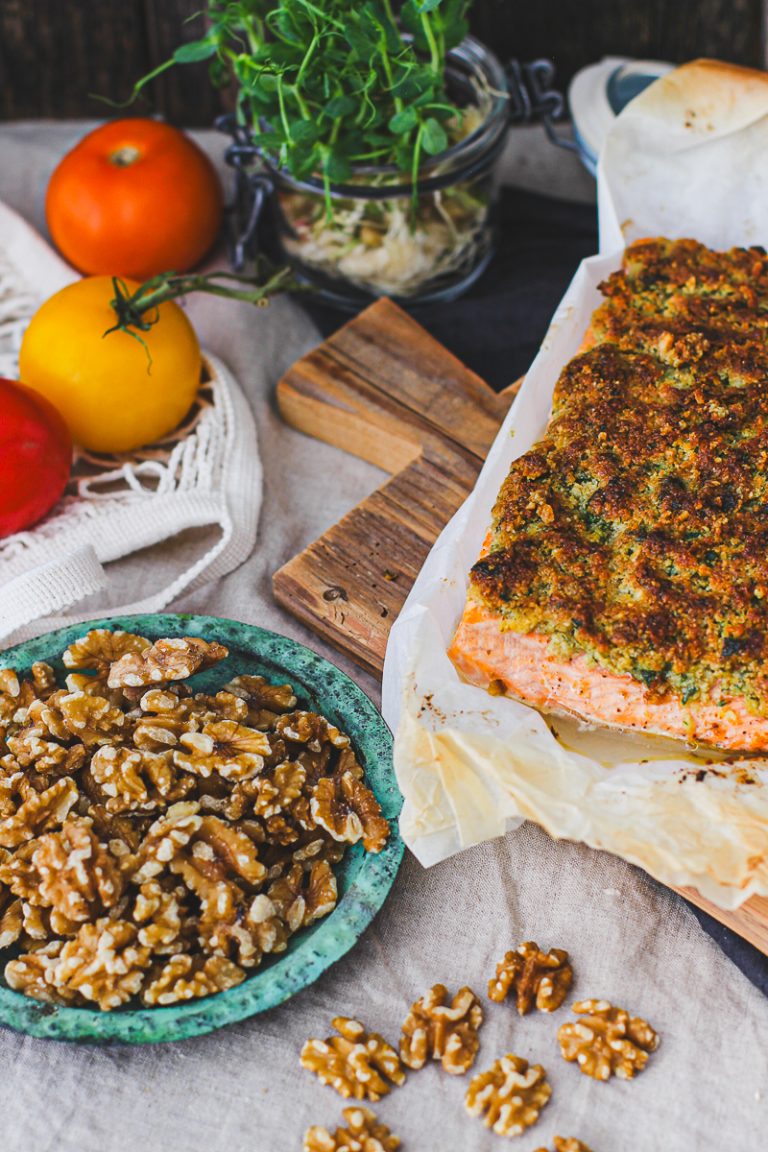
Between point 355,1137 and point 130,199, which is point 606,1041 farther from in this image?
point 130,199

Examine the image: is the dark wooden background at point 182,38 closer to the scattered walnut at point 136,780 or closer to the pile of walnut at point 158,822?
the pile of walnut at point 158,822

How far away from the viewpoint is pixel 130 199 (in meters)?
2.81

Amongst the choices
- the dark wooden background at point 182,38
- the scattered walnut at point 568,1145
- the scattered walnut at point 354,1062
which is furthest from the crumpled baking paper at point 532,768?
the dark wooden background at point 182,38

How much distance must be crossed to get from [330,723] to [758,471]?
86 cm

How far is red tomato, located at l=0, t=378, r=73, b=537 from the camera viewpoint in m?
2.28

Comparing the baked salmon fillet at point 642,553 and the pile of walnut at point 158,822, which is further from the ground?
the baked salmon fillet at point 642,553

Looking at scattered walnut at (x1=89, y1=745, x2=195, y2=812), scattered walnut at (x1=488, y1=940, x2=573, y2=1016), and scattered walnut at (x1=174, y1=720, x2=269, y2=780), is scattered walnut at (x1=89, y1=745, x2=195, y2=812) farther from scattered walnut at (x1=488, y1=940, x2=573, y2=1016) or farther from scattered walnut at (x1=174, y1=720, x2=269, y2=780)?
scattered walnut at (x1=488, y1=940, x2=573, y2=1016)

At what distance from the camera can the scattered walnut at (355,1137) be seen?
1.62 metres

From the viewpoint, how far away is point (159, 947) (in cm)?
170

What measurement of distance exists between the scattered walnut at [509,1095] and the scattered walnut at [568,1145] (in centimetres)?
4

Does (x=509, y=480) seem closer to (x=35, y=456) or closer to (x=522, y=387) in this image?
(x=522, y=387)

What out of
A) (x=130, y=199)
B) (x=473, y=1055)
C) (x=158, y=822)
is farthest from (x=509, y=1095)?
(x=130, y=199)

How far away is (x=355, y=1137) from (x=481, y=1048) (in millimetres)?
237

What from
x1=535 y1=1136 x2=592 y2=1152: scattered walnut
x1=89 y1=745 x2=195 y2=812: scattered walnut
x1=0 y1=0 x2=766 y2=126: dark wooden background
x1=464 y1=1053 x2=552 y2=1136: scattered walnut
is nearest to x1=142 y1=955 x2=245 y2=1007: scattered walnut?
x1=89 y1=745 x2=195 y2=812: scattered walnut
